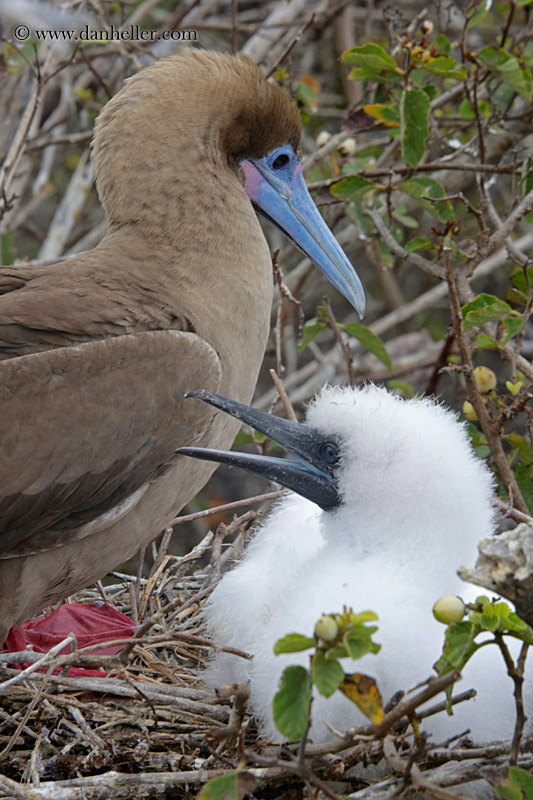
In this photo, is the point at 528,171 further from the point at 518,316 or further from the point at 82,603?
the point at 82,603

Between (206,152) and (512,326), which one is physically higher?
(206,152)

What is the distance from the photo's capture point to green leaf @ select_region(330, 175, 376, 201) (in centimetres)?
385

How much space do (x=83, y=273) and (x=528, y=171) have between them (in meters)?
1.45

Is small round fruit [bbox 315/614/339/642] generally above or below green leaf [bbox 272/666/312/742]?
above

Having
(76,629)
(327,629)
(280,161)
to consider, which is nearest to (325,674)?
(327,629)

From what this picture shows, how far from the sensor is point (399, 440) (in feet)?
9.71

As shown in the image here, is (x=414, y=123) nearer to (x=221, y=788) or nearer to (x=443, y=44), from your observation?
(x=443, y=44)

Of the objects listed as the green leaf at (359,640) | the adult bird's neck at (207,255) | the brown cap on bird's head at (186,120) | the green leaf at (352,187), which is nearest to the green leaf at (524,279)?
the green leaf at (352,187)

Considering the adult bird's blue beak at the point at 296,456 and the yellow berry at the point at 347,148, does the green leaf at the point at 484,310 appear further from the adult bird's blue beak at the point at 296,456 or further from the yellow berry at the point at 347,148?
the yellow berry at the point at 347,148

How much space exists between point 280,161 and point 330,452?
1.21 meters

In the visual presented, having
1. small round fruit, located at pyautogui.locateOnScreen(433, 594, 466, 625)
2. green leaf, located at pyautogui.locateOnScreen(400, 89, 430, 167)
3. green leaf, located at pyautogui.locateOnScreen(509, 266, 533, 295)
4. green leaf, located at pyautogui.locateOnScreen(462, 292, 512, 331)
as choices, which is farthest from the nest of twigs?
green leaf, located at pyautogui.locateOnScreen(400, 89, 430, 167)

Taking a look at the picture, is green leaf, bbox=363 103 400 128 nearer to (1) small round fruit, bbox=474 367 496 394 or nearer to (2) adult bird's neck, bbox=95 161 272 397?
(2) adult bird's neck, bbox=95 161 272 397

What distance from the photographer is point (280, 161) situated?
3748 millimetres

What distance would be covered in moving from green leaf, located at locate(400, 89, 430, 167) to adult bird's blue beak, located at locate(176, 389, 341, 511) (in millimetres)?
1134
